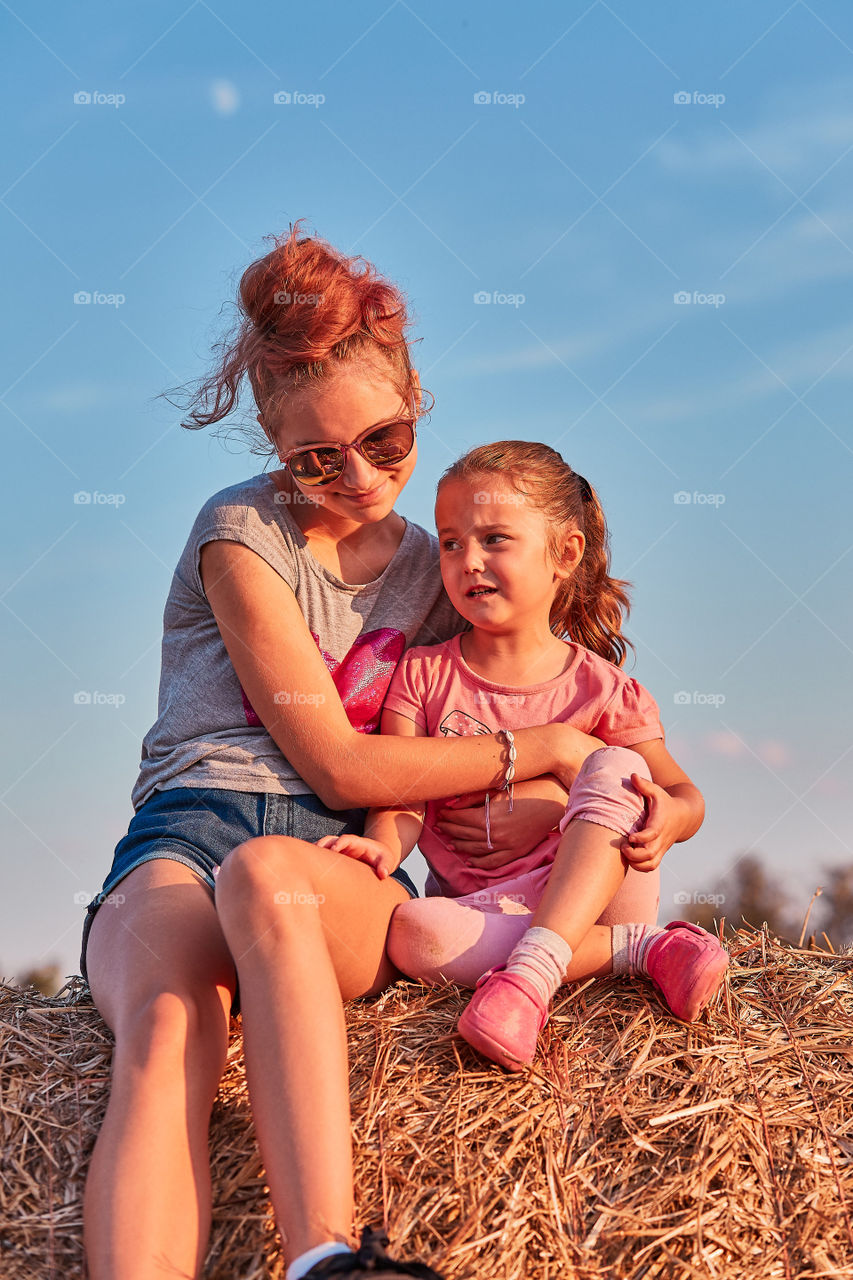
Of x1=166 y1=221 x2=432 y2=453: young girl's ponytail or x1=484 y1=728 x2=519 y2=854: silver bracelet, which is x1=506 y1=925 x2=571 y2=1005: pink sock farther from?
x1=166 y1=221 x2=432 y2=453: young girl's ponytail

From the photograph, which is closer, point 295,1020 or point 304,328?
point 295,1020

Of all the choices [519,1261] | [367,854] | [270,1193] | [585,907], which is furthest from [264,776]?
[519,1261]

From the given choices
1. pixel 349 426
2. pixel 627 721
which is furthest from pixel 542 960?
pixel 349 426

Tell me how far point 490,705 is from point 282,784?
70cm

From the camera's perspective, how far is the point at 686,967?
2785 mm

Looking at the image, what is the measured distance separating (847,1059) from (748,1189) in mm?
599

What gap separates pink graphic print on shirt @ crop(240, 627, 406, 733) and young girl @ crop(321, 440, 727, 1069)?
0.16 ft

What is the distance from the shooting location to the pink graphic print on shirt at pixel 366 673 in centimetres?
344

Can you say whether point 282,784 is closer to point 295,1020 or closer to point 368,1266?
point 295,1020

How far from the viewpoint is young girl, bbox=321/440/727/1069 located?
2.77 metres

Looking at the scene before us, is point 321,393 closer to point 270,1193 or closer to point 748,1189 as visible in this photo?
point 270,1193

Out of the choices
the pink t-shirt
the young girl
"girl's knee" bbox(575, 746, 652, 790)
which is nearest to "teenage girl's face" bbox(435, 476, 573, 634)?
the young girl

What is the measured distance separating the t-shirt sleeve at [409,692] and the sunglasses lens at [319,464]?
0.64m

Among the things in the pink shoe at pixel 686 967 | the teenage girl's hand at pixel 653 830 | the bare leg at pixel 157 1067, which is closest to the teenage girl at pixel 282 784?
the bare leg at pixel 157 1067
